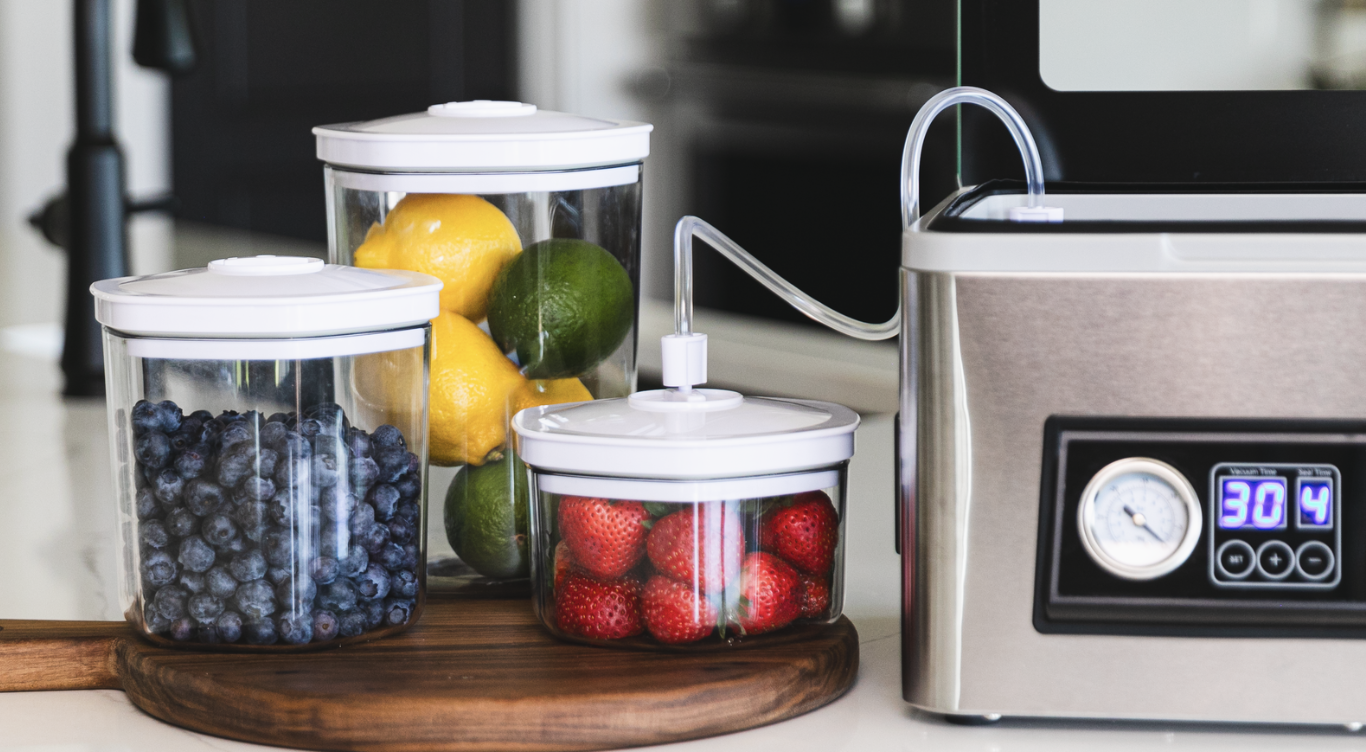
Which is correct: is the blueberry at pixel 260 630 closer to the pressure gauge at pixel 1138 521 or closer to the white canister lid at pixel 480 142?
the white canister lid at pixel 480 142

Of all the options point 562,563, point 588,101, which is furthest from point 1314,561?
point 588,101

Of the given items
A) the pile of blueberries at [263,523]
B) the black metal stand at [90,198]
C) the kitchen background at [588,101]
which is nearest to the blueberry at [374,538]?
the pile of blueberries at [263,523]

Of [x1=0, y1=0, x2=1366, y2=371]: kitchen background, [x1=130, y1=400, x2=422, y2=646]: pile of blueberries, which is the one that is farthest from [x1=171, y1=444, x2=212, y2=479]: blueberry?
[x1=0, y1=0, x2=1366, y2=371]: kitchen background

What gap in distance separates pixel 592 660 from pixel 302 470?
153 mm

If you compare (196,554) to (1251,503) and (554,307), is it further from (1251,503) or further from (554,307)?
(1251,503)

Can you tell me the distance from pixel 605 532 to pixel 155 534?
20cm

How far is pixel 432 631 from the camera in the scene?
708 mm

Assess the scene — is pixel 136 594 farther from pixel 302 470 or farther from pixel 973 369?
pixel 973 369

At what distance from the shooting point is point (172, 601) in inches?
26.1

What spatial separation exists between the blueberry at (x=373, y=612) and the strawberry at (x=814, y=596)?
0.64ft

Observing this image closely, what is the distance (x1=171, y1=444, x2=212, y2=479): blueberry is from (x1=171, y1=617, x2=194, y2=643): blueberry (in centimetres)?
7

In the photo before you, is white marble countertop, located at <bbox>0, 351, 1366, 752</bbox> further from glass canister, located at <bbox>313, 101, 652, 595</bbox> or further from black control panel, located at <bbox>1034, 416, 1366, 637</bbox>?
glass canister, located at <bbox>313, 101, 652, 595</bbox>

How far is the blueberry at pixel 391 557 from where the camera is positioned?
2.21ft

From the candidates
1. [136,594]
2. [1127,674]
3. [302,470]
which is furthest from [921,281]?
[136,594]
